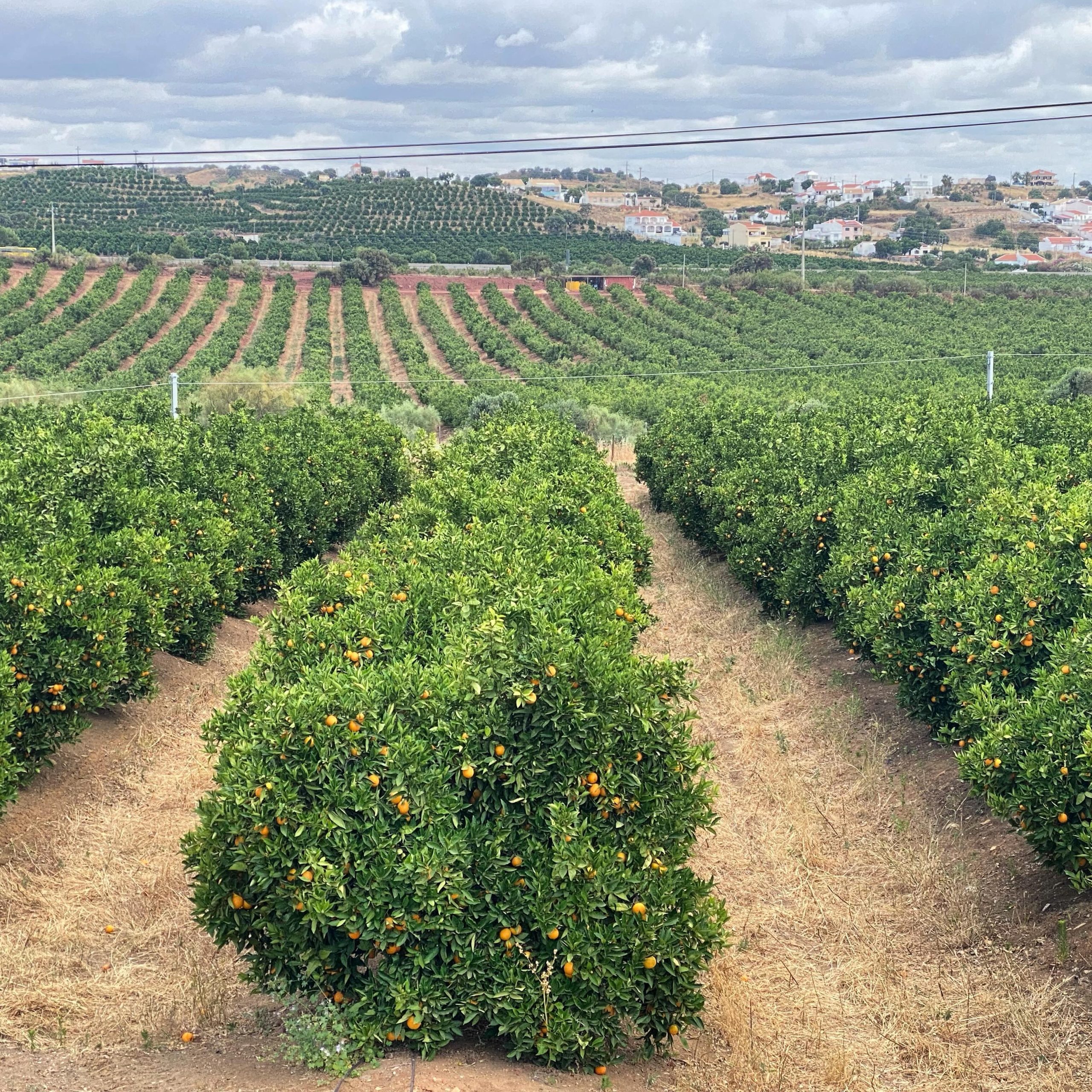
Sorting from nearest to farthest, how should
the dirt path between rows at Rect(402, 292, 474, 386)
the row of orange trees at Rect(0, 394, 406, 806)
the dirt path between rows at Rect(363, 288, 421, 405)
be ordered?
the row of orange trees at Rect(0, 394, 406, 806) → the dirt path between rows at Rect(363, 288, 421, 405) → the dirt path between rows at Rect(402, 292, 474, 386)

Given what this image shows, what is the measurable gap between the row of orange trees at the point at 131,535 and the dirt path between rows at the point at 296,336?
3493cm

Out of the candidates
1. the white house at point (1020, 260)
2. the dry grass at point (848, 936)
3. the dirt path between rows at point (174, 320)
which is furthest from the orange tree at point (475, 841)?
the white house at point (1020, 260)

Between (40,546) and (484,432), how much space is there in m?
10.3

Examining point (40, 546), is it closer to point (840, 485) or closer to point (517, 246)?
point (840, 485)

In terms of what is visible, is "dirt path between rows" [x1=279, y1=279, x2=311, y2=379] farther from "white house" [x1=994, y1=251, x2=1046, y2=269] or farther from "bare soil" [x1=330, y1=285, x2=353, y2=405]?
"white house" [x1=994, y1=251, x2=1046, y2=269]

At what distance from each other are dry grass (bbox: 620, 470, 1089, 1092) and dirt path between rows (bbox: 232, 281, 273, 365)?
48201 millimetres

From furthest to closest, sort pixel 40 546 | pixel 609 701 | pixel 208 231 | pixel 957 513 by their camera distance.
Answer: pixel 208 231
pixel 957 513
pixel 40 546
pixel 609 701

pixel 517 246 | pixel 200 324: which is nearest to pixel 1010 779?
pixel 200 324

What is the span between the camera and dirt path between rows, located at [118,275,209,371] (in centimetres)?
6184

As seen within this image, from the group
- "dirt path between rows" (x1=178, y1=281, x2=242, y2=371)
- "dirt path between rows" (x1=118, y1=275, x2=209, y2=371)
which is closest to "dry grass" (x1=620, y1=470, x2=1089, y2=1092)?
"dirt path between rows" (x1=178, y1=281, x2=242, y2=371)

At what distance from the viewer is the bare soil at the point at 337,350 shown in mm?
54875

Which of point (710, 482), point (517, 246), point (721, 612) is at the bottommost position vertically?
point (721, 612)

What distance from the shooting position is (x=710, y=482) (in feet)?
76.6

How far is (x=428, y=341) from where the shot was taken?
6975 cm
